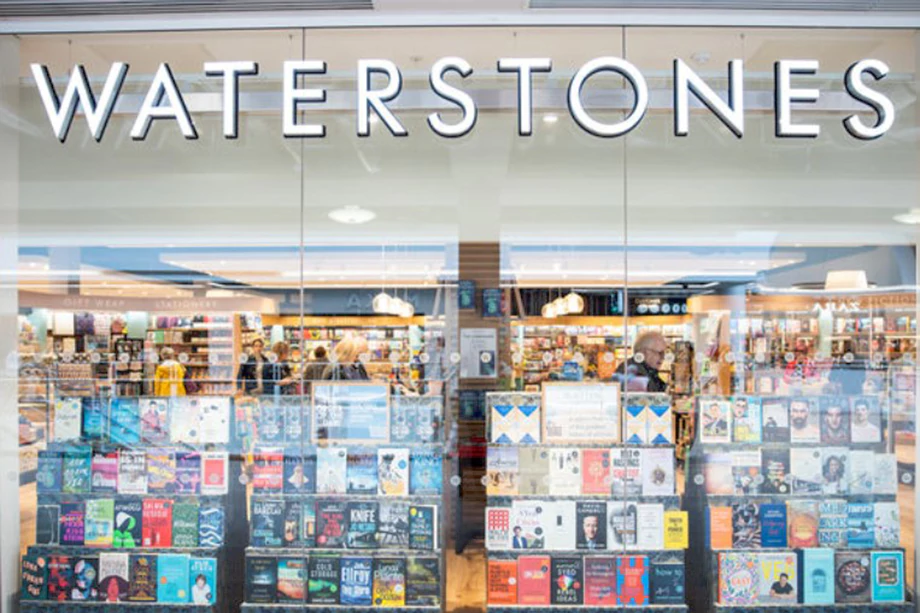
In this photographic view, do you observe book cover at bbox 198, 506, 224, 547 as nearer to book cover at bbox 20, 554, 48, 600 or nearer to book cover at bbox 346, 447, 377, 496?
book cover at bbox 346, 447, 377, 496

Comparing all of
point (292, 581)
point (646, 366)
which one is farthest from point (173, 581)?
point (646, 366)

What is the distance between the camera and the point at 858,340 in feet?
14.5

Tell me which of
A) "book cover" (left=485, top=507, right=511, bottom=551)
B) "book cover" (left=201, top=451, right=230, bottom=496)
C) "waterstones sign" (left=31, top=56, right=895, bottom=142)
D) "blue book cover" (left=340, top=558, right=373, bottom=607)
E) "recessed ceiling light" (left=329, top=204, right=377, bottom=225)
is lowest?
"blue book cover" (left=340, top=558, right=373, bottom=607)

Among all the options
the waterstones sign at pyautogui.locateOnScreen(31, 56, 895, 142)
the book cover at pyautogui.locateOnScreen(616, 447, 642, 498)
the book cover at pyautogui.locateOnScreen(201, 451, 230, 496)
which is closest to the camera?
the waterstones sign at pyautogui.locateOnScreen(31, 56, 895, 142)

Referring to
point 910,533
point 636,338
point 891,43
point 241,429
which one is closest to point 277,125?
point 241,429

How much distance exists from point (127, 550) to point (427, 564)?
170cm

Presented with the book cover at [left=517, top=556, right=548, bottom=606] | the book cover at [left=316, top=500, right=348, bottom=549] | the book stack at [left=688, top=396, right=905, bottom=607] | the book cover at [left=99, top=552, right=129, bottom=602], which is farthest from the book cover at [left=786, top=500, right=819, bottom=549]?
the book cover at [left=99, top=552, right=129, bottom=602]

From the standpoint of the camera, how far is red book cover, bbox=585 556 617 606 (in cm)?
409

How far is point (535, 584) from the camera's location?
4.11 m

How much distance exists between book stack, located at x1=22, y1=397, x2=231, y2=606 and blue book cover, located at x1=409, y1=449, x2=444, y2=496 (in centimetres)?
109

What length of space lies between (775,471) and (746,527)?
1.19ft

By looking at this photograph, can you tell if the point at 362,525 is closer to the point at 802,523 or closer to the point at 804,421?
the point at 802,523

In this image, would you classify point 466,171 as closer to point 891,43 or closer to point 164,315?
point 164,315

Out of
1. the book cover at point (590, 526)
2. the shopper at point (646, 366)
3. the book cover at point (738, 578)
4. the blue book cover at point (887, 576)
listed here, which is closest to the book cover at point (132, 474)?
the book cover at point (590, 526)
